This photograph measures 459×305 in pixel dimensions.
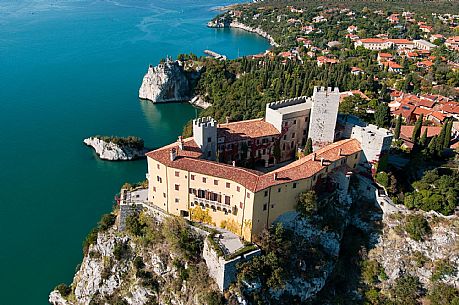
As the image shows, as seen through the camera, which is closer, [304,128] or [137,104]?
[304,128]

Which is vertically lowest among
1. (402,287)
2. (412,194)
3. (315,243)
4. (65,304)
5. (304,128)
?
(65,304)

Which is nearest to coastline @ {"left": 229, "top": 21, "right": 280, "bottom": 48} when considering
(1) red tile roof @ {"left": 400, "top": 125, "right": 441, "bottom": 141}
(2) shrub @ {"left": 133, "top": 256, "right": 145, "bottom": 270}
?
(1) red tile roof @ {"left": 400, "top": 125, "right": 441, "bottom": 141}

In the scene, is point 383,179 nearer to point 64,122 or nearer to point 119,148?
point 119,148

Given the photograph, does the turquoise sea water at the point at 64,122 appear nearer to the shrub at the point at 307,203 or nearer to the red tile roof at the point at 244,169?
the red tile roof at the point at 244,169

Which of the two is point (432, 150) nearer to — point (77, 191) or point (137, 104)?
point (77, 191)

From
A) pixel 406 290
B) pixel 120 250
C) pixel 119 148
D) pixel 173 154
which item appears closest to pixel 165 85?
pixel 119 148

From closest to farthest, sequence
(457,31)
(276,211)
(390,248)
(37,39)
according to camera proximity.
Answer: (276,211) < (390,248) < (457,31) < (37,39)

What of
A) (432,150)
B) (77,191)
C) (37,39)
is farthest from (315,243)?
(37,39)
